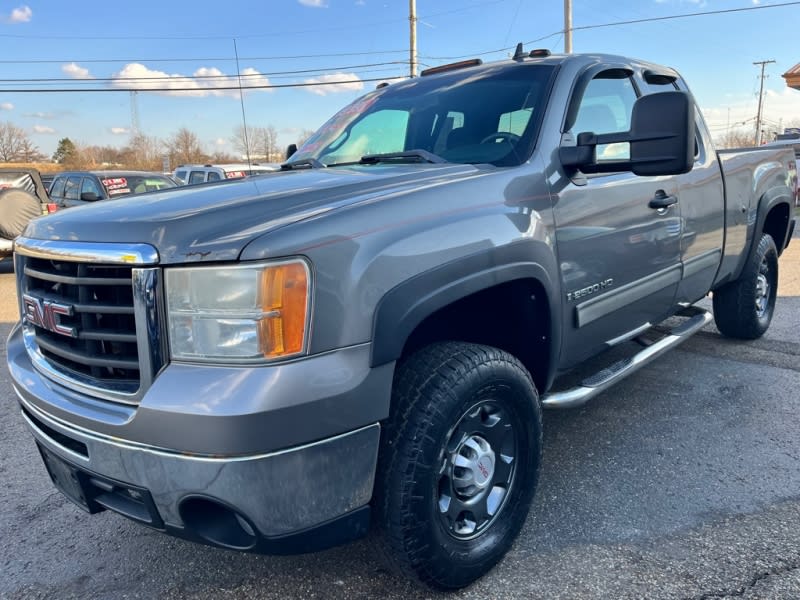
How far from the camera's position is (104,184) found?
12188mm

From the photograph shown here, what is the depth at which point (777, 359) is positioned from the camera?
15.6 feet

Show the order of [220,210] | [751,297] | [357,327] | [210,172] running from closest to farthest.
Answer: [357,327] → [220,210] → [751,297] → [210,172]

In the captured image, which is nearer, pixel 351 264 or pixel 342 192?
pixel 351 264

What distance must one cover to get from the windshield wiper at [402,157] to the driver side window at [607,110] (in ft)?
2.18

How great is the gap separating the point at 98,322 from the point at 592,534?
2.05 meters

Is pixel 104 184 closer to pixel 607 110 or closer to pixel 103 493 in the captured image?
pixel 607 110

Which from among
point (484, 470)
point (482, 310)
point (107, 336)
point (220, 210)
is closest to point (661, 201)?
point (482, 310)

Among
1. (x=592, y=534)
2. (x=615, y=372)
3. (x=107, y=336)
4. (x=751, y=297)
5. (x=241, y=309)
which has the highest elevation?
(x=241, y=309)

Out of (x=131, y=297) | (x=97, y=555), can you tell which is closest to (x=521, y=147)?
(x=131, y=297)

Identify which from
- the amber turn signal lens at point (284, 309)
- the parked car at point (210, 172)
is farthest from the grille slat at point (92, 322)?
the parked car at point (210, 172)

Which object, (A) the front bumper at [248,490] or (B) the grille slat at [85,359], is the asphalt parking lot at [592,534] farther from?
(B) the grille slat at [85,359]

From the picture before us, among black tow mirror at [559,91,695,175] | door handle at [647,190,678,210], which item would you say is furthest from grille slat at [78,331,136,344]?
door handle at [647,190,678,210]

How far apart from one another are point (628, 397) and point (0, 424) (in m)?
4.02

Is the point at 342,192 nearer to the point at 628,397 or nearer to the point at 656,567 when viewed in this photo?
the point at 656,567
